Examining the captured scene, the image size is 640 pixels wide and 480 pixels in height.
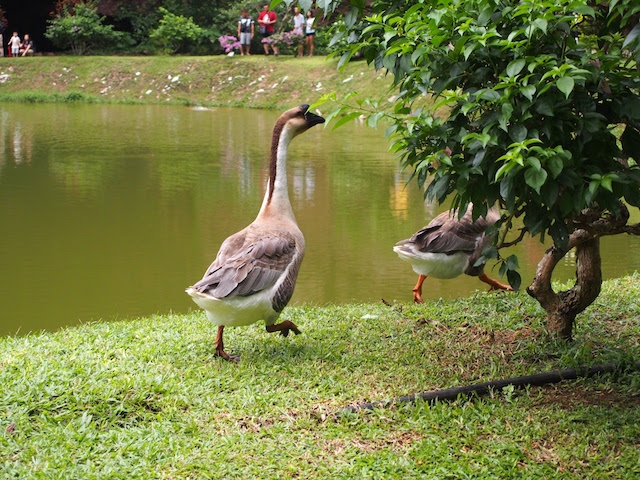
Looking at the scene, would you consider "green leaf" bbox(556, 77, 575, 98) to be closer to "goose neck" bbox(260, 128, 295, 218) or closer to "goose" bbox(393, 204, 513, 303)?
"goose neck" bbox(260, 128, 295, 218)

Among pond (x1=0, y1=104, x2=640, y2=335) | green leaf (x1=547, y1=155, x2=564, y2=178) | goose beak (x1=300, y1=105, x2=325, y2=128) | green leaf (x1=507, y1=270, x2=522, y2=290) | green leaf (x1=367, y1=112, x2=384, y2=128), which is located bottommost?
pond (x1=0, y1=104, x2=640, y2=335)

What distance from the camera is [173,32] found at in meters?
29.0

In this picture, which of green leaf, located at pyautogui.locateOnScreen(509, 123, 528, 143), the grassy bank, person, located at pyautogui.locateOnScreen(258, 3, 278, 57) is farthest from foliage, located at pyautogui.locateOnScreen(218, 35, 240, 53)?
green leaf, located at pyautogui.locateOnScreen(509, 123, 528, 143)

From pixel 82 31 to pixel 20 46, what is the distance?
2936 mm

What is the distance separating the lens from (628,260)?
7773 mm

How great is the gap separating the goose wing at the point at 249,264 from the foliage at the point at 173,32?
83.1 ft

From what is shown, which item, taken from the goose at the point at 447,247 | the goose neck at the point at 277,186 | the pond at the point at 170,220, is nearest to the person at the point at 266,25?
the pond at the point at 170,220

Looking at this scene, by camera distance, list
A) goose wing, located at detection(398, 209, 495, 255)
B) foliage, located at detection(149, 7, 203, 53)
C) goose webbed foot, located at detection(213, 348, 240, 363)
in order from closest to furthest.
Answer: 1. goose webbed foot, located at detection(213, 348, 240, 363)
2. goose wing, located at detection(398, 209, 495, 255)
3. foliage, located at detection(149, 7, 203, 53)

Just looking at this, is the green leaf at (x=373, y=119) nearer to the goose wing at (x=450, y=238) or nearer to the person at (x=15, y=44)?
the goose wing at (x=450, y=238)

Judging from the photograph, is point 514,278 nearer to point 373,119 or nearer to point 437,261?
point 373,119

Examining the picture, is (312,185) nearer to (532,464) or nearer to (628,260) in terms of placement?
(628,260)

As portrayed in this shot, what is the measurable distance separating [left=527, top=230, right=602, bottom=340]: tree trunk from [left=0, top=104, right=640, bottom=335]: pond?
7.03ft

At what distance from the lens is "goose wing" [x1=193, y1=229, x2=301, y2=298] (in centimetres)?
427

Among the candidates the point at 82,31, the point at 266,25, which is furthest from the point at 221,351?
the point at 82,31
